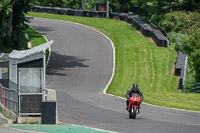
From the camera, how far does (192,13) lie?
6169 centimetres

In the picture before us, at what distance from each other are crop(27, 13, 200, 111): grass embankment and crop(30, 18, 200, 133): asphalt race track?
117 cm

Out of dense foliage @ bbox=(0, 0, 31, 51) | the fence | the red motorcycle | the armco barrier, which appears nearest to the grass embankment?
the armco barrier

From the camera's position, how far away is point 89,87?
128 feet

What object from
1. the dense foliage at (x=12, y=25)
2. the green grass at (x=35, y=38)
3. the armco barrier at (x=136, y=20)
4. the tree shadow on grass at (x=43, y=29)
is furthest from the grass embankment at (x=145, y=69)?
the dense foliage at (x=12, y=25)

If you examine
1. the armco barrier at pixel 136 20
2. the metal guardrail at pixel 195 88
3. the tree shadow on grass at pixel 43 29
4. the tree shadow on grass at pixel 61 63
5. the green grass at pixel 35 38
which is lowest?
the metal guardrail at pixel 195 88

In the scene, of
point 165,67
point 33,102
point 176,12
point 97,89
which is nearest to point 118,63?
point 165,67

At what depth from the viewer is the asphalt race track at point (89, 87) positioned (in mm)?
21328

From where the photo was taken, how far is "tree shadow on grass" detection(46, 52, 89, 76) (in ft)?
148

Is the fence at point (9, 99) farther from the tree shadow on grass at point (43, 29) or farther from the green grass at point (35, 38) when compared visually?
the tree shadow on grass at point (43, 29)

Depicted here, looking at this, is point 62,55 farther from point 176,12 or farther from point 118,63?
point 176,12

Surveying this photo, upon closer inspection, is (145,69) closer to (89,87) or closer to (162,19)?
(89,87)

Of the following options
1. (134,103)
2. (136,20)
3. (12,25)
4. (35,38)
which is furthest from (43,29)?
(134,103)

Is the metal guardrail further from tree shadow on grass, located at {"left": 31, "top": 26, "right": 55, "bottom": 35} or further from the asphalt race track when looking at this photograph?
tree shadow on grass, located at {"left": 31, "top": 26, "right": 55, "bottom": 35}

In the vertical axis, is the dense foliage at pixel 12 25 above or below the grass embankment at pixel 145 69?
above
